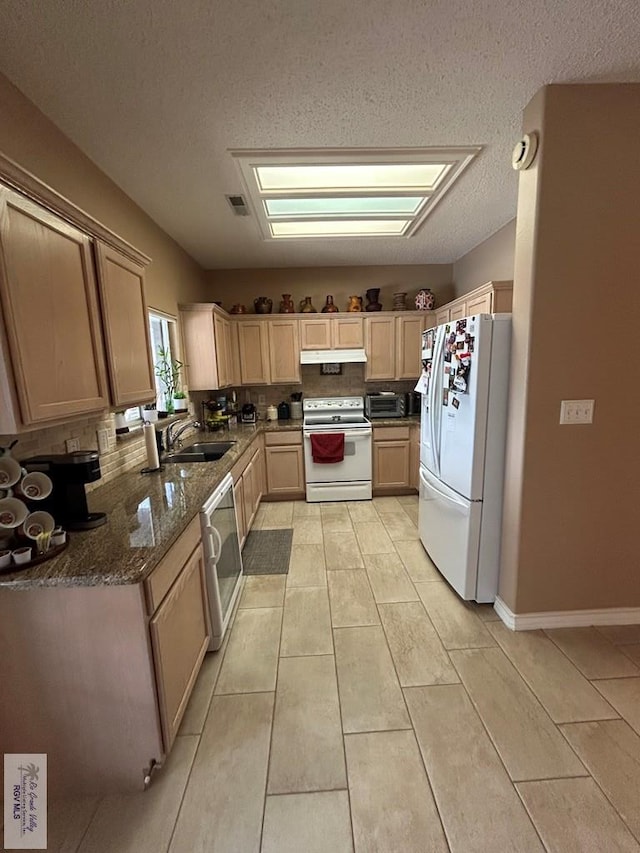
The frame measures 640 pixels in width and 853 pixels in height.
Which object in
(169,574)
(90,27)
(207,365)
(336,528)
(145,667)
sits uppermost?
(90,27)

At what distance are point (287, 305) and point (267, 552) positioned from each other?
274cm

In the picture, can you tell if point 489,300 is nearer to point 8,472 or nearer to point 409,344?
point 409,344

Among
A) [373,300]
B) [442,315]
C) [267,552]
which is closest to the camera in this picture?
[267,552]

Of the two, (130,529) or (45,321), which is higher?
(45,321)

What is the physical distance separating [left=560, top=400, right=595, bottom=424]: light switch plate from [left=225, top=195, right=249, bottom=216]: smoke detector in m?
2.43

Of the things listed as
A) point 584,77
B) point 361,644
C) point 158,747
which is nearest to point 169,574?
point 158,747

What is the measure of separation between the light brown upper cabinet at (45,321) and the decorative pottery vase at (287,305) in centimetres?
279

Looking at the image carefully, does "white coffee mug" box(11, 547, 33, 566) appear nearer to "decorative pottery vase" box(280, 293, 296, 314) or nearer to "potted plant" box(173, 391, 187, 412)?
"potted plant" box(173, 391, 187, 412)

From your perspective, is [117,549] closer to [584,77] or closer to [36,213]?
[36,213]

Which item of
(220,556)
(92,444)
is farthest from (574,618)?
(92,444)

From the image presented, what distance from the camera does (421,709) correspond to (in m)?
1.54

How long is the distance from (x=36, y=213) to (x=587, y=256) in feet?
7.59

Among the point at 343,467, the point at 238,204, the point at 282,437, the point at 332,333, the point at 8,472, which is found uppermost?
the point at 238,204

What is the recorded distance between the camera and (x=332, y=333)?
162 inches
